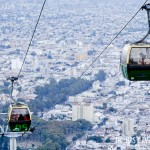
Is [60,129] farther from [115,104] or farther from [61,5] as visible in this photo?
[61,5]

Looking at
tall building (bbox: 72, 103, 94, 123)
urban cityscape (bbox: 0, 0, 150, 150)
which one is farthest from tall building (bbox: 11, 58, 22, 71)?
tall building (bbox: 72, 103, 94, 123)

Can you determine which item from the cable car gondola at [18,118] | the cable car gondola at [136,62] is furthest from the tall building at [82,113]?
the cable car gondola at [136,62]

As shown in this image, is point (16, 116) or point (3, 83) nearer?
point (16, 116)

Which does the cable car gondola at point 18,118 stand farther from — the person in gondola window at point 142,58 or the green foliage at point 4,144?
the green foliage at point 4,144

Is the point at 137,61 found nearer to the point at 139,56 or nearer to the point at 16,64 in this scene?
the point at 139,56

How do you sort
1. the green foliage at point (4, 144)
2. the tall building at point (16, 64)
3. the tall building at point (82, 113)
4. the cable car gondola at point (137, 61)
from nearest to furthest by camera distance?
the cable car gondola at point (137, 61) → the green foliage at point (4, 144) → the tall building at point (82, 113) → the tall building at point (16, 64)

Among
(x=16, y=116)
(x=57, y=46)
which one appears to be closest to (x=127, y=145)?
(x=16, y=116)

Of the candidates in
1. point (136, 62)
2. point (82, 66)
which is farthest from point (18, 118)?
point (82, 66)
